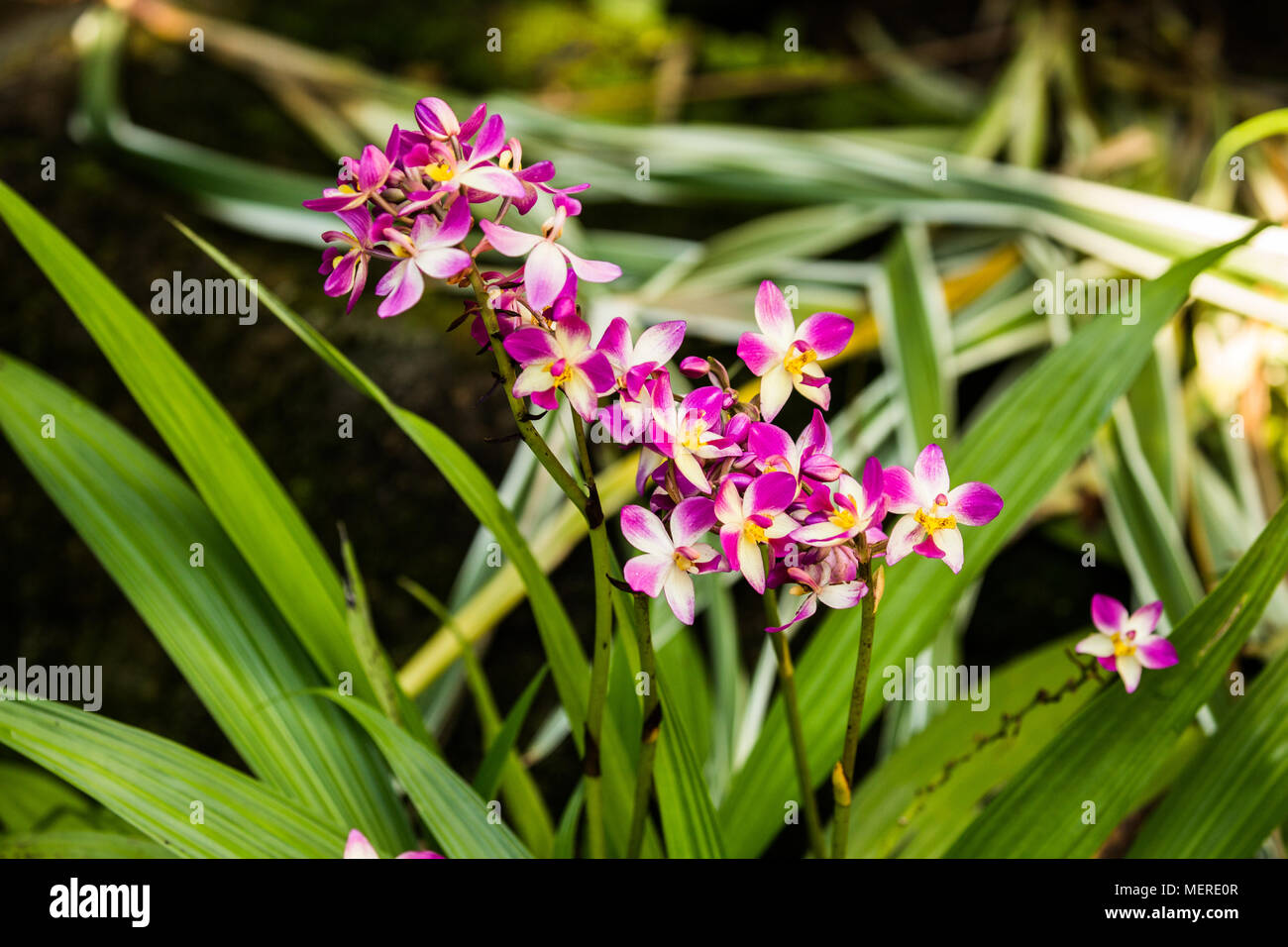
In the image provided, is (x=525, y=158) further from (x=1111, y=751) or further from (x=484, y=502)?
(x=1111, y=751)

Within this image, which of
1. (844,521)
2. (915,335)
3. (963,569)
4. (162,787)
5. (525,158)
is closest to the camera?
(844,521)

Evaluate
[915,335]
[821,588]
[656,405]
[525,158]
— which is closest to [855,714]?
[821,588]

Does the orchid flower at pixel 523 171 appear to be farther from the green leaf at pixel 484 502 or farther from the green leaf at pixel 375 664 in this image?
the green leaf at pixel 375 664

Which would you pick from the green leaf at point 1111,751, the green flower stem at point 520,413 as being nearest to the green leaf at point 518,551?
the green flower stem at point 520,413

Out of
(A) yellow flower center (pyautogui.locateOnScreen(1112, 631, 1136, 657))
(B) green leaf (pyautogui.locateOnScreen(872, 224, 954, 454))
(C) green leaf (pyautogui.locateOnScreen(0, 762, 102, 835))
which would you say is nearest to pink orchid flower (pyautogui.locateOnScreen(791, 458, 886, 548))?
(A) yellow flower center (pyautogui.locateOnScreen(1112, 631, 1136, 657))
